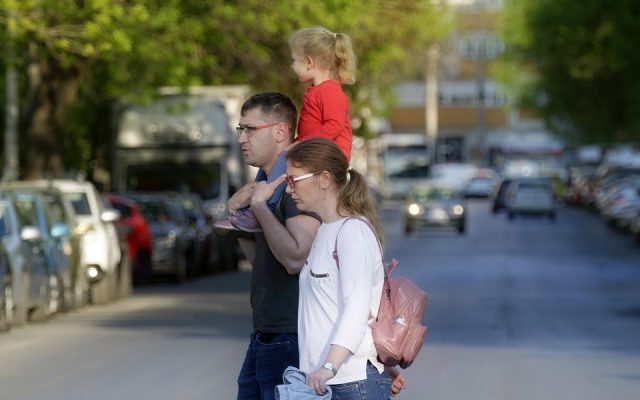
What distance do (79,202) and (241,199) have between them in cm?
1824

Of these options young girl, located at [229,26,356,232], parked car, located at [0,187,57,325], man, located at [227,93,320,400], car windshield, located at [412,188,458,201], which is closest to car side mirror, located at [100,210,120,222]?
parked car, located at [0,187,57,325]

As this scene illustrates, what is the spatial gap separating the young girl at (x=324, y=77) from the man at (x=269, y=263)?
0.16 meters

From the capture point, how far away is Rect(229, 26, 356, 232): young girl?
676cm

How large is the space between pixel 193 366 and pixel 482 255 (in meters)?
26.0

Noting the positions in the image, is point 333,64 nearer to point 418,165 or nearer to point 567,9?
point 567,9

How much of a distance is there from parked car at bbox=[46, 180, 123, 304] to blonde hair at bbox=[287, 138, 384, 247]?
16.9 metres

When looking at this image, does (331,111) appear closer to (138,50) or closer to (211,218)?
(138,50)

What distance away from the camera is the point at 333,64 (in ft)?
22.5

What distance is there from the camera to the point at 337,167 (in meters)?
6.14

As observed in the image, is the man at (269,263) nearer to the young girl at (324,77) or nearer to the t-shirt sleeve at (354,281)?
the young girl at (324,77)

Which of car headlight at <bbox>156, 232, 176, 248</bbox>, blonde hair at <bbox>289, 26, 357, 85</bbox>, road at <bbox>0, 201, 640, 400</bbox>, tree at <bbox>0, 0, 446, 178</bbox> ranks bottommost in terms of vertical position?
road at <bbox>0, 201, 640, 400</bbox>

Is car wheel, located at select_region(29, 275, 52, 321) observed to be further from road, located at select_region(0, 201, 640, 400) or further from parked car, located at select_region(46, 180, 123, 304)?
parked car, located at select_region(46, 180, 123, 304)

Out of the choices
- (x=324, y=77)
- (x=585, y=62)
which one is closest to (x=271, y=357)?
(x=324, y=77)

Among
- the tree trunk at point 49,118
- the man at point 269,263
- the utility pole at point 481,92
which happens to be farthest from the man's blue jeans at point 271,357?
the utility pole at point 481,92
